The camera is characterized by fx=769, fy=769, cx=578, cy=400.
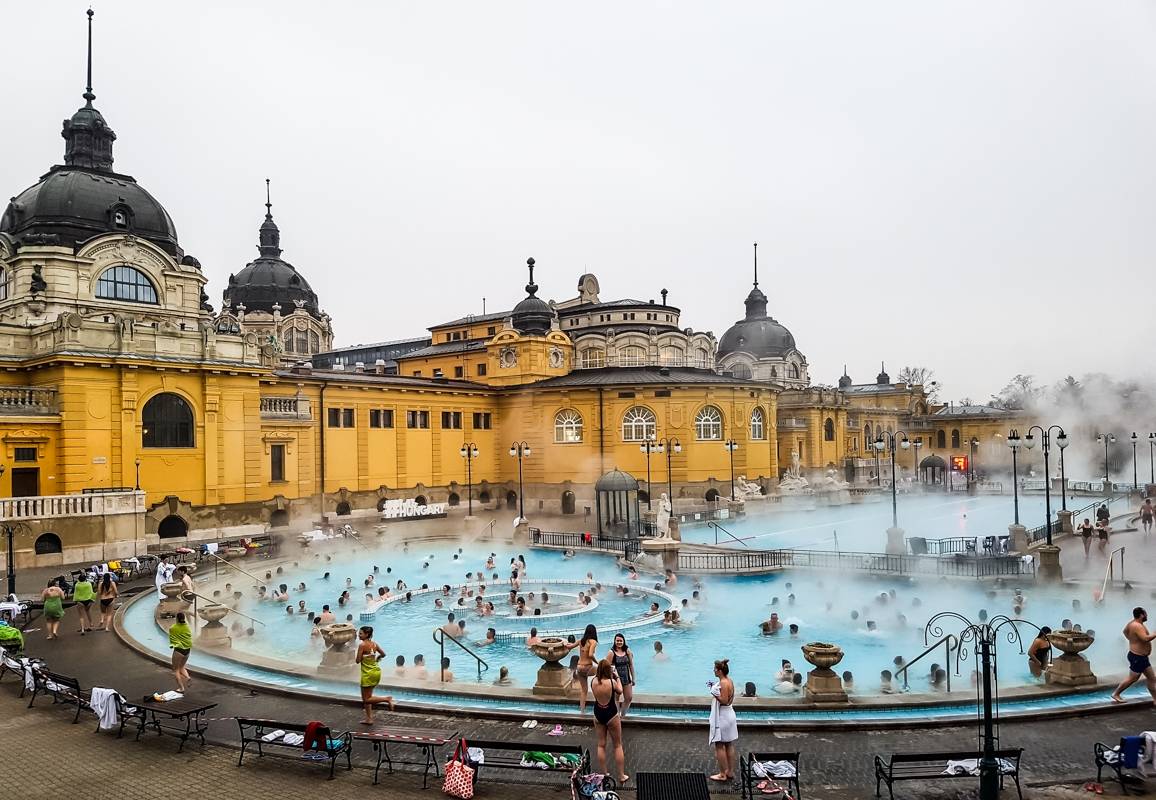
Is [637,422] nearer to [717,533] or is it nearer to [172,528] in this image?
[717,533]

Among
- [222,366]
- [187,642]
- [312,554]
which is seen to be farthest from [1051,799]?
[222,366]

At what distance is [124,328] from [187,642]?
938 inches

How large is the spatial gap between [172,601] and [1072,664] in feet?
72.0

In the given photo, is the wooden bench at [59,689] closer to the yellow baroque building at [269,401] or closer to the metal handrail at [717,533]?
the yellow baroque building at [269,401]

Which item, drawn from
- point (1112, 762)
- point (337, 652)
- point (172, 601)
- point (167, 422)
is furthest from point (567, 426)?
point (1112, 762)

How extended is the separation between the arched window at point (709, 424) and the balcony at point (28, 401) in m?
36.1

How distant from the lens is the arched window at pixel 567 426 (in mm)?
52844

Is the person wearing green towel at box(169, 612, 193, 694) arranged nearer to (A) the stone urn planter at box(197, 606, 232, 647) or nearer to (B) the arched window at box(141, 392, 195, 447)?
(A) the stone urn planter at box(197, 606, 232, 647)

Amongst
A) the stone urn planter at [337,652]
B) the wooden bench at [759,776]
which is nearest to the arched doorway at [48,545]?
the stone urn planter at [337,652]

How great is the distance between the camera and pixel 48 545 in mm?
28453

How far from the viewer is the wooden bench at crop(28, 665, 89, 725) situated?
13305 mm

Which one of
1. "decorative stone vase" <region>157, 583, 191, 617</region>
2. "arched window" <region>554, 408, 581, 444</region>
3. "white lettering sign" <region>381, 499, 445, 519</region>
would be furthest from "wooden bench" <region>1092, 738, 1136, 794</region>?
"arched window" <region>554, 408, 581, 444</region>

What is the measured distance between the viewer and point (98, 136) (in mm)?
41625

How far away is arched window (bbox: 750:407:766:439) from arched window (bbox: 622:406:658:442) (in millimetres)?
8359
